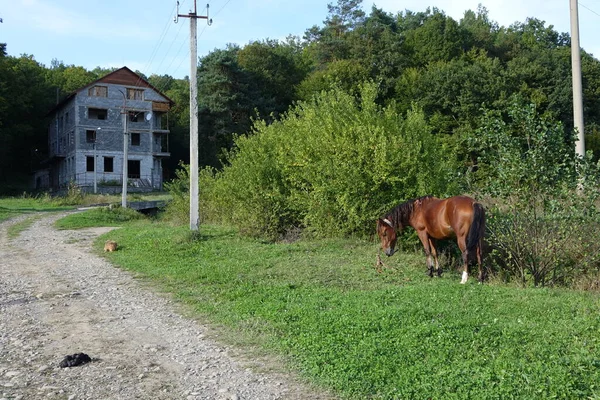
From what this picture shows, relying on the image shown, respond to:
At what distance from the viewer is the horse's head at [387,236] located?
10.6 meters

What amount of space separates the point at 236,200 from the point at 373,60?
36298 millimetres

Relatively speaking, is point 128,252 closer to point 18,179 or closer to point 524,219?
point 524,219

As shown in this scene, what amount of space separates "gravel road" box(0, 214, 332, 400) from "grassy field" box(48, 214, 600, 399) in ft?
1.36

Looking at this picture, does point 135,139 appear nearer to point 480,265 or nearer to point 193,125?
point 193,125

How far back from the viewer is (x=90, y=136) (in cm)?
4909

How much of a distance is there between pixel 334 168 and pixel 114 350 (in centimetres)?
823

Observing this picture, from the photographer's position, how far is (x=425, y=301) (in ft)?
23.8

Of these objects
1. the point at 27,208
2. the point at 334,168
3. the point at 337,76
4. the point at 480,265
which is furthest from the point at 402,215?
the point at 337,76

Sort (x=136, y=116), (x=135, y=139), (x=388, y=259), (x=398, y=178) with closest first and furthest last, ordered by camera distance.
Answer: (x=388, y=259), (x=398, y=178), (x=136, y=116), (x=135, y=139)

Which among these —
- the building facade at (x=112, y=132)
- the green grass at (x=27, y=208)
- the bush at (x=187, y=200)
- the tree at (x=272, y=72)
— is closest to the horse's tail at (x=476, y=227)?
the bush at (x=187, y=200)

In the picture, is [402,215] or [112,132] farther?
[112,132]

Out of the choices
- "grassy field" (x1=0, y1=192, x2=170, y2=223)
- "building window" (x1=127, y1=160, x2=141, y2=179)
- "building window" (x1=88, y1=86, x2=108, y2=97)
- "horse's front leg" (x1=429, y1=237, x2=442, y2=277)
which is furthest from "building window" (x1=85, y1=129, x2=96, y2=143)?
"horse's front leg" (x1=429, y1=237, x2=442, y2=277)

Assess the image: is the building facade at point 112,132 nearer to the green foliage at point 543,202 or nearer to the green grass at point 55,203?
the green grass at point 55,203

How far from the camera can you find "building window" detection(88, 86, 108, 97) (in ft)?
159
